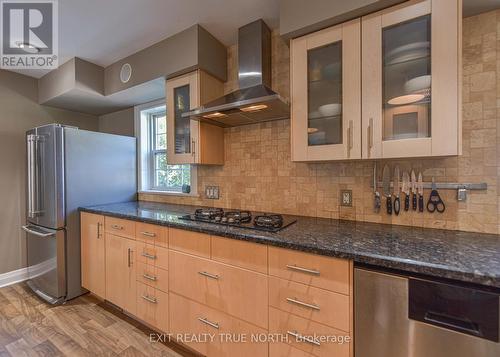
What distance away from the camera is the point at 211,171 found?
2.33m

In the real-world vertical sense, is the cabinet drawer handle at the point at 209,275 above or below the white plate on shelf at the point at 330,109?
below

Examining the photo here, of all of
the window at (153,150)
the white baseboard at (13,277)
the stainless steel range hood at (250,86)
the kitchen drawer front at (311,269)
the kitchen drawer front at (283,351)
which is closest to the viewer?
the kitchen drawer front at (311,269)

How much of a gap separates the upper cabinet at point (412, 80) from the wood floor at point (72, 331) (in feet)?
6.38

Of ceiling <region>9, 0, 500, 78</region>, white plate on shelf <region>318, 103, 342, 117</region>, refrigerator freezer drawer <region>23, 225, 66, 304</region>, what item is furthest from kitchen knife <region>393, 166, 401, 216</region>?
refrigerator freezer drawer <region>23, 225, 66, 304</region>

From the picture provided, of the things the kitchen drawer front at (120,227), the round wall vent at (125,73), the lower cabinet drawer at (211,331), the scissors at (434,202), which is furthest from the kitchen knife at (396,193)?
the round wall vent at (125,73)

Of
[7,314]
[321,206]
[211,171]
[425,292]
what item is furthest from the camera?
[211,171]

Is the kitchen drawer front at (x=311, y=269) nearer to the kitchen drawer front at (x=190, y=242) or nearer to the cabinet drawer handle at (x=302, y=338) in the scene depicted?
the cabinet drawer handle at (x=302, y=338)

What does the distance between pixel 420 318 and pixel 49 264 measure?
299cm

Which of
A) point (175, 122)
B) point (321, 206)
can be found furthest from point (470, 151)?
point (175, 122)

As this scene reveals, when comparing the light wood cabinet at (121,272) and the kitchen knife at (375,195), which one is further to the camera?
the light wood cabinet at (121,272)

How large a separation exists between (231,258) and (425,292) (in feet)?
2.95

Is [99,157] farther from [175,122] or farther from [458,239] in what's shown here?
[458,239]

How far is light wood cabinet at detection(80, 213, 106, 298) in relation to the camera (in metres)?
2.14
